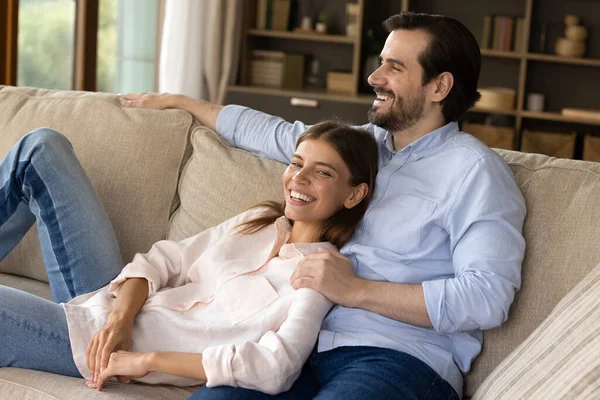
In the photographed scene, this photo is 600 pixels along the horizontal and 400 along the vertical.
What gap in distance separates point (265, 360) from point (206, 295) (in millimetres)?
360

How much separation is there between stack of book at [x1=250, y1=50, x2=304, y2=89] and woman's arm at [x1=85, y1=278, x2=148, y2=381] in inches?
150

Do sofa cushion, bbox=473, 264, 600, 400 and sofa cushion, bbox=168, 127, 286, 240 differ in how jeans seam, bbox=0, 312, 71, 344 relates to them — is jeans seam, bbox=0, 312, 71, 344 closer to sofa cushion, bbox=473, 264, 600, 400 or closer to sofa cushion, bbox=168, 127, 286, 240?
sofa cushion, bbox=168, 127, 286, 240

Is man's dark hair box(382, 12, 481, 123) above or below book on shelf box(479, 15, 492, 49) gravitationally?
below

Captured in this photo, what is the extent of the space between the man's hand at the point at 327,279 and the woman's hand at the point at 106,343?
1.17ft

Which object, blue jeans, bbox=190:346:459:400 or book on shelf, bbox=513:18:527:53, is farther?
book on shelf, bbox=513:18:527:53

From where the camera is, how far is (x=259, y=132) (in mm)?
2326

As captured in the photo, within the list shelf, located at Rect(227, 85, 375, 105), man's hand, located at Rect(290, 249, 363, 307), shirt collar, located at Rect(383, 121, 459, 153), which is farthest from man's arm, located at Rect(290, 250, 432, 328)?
shelf, located at Rect(227, 85, 375, 105)

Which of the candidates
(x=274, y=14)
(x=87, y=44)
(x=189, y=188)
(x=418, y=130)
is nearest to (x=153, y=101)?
(x=189, y=188)

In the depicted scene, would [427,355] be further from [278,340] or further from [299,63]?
[299,63]

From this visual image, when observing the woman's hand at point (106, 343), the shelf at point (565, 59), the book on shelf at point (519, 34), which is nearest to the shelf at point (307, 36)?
the book on shelf at point (519, 34)

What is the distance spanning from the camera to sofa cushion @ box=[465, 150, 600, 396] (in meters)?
1.87

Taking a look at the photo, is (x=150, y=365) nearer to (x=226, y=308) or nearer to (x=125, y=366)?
(x=125, y=366)

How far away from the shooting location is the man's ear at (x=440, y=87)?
Answer: 2059mm

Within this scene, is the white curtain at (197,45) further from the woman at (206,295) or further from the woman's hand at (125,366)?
the woman's hand at (125,366)
